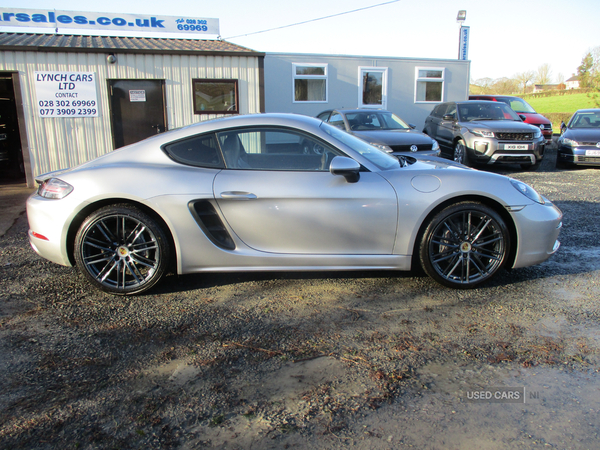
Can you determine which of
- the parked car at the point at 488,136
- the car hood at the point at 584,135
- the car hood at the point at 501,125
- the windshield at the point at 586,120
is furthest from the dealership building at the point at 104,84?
the windshield at the point at 586,120

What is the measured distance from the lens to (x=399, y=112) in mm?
16016

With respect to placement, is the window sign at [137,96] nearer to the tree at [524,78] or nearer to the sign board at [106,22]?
the sign board at [106,22]

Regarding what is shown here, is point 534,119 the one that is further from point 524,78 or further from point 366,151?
point 524,78

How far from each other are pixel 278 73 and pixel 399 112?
457 centimetres

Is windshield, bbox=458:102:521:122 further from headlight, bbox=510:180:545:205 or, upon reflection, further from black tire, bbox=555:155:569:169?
headlight, bbox=510:180:545:205

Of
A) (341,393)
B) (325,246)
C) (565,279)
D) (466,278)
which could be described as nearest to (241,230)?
(325,246)

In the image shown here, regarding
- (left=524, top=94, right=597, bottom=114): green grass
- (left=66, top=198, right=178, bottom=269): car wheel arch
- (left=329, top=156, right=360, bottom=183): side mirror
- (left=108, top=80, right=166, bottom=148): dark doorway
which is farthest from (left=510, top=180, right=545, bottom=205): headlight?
(left=524, top=94, right=597, bottom=114): green grass

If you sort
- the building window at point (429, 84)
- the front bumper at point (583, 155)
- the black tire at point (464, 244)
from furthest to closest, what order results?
the building window at point (429, 84), the front bumper at point (583, 155), the black tire at point (464, 244)

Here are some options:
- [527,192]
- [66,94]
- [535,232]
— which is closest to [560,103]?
[66,94]

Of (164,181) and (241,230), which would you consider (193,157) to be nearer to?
(164,181)

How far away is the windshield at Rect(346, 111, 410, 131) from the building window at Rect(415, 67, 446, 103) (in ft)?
22.0

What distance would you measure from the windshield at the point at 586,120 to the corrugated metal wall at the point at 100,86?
336 inches

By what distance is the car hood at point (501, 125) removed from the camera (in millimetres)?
10562

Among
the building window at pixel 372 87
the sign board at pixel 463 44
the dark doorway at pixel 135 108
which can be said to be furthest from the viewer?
the sign board at pixel 463 44
